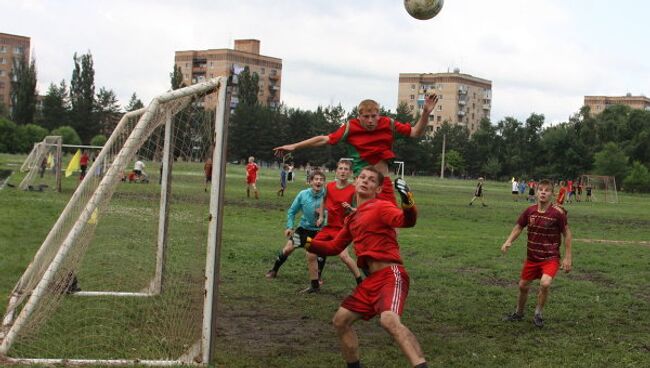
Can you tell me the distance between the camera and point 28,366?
20.2 feet

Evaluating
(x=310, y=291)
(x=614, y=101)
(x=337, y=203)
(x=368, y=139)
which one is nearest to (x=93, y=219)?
(x=368, y=139)

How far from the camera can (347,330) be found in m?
6.20

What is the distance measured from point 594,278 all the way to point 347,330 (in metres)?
8.07

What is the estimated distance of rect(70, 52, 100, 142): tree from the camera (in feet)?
355

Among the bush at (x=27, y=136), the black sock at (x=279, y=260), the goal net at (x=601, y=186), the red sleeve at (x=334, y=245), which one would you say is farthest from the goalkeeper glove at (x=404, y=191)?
the bush at (x=27, y=136)

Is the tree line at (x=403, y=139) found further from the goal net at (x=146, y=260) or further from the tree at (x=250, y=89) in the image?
the goal net at (x=146, y=260)

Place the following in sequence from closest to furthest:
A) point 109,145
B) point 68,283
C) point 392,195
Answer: point 68,283 → point 109,145 → point 392,195

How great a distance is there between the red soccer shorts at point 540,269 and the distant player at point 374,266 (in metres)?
3.32

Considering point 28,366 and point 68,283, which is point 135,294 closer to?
point 68,283

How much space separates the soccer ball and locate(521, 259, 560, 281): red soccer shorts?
10.2ft

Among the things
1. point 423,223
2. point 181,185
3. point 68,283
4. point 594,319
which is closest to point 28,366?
point 68,283

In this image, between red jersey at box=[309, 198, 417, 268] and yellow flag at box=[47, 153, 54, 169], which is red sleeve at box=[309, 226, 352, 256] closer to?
red jersey at box=[309, 198, 417, 268]

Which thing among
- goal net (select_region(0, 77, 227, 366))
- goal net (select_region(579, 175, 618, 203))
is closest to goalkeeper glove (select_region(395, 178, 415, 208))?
goal net (select_region(0, 77, 227, 366))

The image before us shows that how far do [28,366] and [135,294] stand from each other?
3.06m
